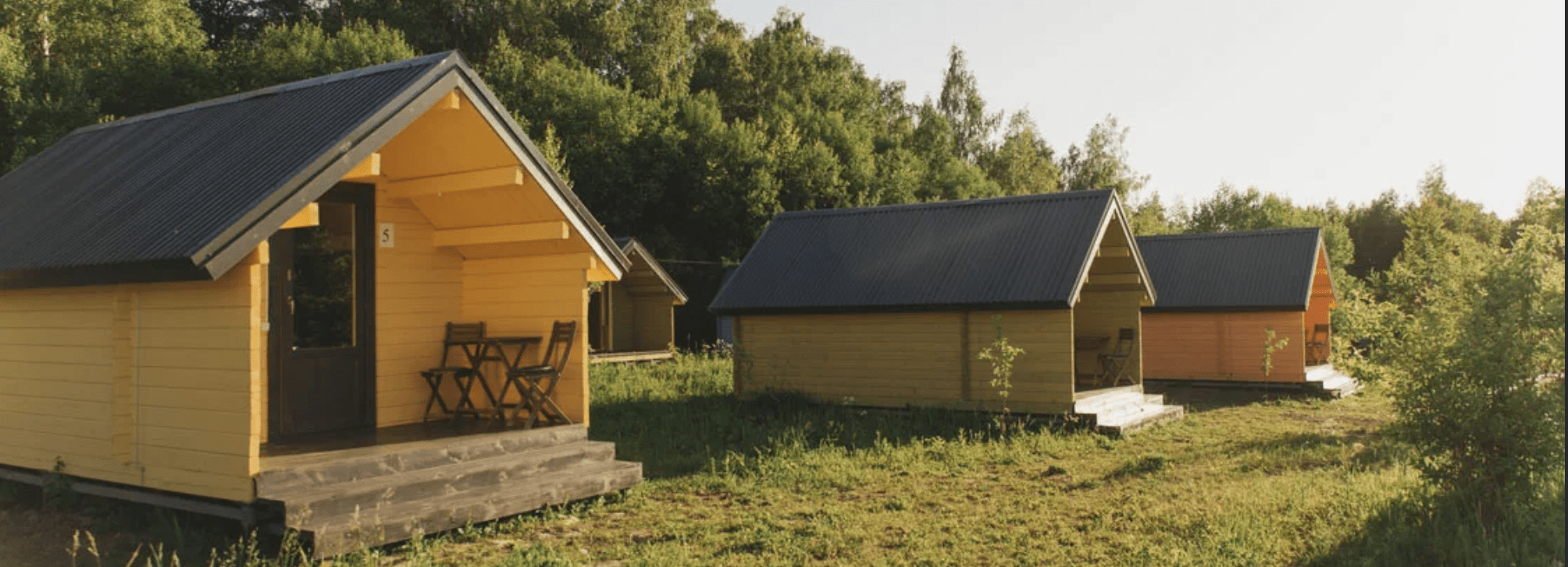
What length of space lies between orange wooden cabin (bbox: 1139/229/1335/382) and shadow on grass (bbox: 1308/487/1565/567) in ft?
44.8

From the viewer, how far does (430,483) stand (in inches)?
325

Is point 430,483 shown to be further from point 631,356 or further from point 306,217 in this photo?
point 631,356

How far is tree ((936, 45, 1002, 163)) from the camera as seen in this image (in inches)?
2140

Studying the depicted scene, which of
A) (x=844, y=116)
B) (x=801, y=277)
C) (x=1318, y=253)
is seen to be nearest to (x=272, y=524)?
(x=801, y=277)

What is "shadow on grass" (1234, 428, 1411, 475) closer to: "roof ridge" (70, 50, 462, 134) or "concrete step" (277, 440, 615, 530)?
"concrete step" (277, 440, 615, 530)

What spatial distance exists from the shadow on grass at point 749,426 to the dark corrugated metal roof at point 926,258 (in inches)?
62.7

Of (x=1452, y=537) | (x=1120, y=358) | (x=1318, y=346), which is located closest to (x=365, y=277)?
(x=1452, y=537)

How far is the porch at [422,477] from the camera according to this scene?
7266 mm

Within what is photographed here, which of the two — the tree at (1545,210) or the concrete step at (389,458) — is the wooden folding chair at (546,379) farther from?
the tree at (1545,210)

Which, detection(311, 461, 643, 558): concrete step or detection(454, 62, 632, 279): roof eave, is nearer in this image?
detection(311, 461, 643, 558): concrete step

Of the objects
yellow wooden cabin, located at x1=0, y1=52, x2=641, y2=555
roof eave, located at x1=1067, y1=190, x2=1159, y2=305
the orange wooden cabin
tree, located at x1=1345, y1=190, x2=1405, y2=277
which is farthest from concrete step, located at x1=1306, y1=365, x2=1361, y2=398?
tree, located at x1=1345, y1=190, x2=1405, y2=277

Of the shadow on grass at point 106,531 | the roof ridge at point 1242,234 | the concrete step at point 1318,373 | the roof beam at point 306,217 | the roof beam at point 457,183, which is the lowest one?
the shadow on grass at point 106,531

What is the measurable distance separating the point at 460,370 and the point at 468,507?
7.49 ft

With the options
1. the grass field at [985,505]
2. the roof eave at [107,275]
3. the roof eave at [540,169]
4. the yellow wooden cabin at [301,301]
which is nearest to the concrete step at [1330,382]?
the grass field at [985,505]
